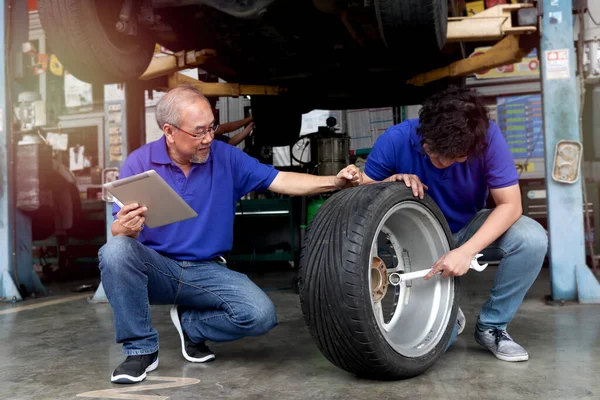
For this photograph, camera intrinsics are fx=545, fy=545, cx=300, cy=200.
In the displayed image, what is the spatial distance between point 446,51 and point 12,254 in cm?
293

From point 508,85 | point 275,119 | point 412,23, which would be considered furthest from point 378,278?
point 508,85

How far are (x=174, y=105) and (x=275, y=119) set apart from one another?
7.93ft

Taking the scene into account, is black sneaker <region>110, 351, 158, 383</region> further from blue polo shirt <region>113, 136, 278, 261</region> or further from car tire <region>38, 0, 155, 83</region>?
car tire <region>38, 0, 155, 83</region>

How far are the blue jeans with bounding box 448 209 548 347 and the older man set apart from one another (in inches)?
20.9

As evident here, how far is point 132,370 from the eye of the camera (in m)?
1.59

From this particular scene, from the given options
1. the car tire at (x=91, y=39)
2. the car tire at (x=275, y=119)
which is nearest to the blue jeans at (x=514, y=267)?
the car tire at (x=91, y=39)

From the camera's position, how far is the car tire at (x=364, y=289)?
135 centimetres

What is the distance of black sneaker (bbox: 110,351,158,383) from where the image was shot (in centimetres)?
158

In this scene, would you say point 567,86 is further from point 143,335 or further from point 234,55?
point 143,335

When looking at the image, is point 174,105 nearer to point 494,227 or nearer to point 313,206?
point 494,227

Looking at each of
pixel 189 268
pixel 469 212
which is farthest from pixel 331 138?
pixel 189 268

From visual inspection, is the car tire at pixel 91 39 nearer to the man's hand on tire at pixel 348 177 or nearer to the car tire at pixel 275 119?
the car tire at pixel 275 119

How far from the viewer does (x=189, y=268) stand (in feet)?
5.87

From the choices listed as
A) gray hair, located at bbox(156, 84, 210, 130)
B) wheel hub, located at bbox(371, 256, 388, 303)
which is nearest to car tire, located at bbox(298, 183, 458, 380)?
wheel hub, located at bbox(371, 256, 388, 303)
